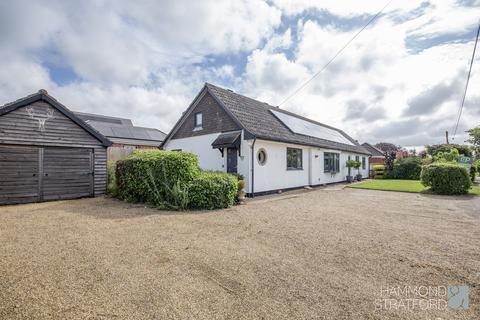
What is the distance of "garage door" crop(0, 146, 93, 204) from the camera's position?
8.72 meters

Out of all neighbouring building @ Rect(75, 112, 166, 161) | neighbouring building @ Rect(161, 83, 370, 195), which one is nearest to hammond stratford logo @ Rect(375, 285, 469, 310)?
neighbouring building @ Rect(161, 83, 370, 195)

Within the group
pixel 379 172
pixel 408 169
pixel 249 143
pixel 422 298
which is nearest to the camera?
pixel 422 298

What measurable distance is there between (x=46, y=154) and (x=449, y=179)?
19435mm

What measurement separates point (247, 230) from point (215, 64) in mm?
10768

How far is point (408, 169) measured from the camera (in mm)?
24469

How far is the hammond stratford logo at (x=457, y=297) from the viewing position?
8.61 feet

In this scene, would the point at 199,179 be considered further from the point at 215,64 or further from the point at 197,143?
the point at 215,64

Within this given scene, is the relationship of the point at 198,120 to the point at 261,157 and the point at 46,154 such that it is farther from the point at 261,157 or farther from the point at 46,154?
the point at 46,154

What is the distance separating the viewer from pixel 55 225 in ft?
19.1

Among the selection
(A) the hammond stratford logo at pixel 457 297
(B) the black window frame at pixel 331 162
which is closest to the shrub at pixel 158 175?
(A) the hammond stratford logo at pixel 457 297

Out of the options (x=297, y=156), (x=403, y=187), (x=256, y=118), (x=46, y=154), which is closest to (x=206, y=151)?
(x=256, y=118)

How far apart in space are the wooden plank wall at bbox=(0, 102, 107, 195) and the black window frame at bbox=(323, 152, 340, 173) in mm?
14695

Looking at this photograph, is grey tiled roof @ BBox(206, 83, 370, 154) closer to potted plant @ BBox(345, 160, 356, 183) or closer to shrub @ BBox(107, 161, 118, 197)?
potted plant @ BBox(345, 160, 356, 183)

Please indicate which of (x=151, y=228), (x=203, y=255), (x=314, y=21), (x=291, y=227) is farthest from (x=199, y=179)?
(x=314, y=21)
